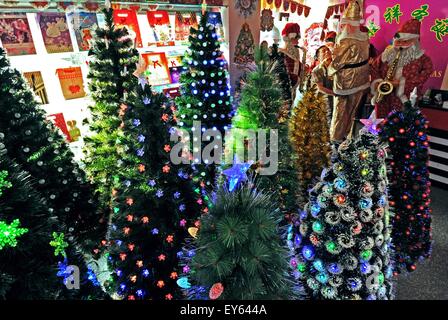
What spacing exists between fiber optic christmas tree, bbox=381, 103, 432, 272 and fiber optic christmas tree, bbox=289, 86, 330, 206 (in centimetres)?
67

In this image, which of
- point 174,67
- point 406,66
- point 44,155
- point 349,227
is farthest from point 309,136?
point 44,155

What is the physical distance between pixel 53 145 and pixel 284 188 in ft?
7.36

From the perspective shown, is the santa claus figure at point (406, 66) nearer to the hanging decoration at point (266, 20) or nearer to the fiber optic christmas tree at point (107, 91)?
the hanging decoration at point (266, 20)

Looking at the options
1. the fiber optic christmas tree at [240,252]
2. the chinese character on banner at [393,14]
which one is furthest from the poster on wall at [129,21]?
the chinese character on banner at [393,14]

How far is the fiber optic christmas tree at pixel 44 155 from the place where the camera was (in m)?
2.61

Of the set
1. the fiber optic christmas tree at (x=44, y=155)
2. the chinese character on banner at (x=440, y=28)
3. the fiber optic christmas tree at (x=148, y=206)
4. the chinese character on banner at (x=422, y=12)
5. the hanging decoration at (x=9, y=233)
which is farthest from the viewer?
the chinese character on banner at (x=422, y=12)

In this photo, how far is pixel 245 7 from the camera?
5652 mm

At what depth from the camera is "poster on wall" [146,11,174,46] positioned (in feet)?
15.0

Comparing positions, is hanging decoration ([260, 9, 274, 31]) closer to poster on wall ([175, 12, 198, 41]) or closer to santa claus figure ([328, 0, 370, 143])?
poster on wall ([175, 12, 198, 41])

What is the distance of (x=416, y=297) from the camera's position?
9.60 feet

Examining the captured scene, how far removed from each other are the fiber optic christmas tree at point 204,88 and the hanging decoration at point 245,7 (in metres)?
2.03

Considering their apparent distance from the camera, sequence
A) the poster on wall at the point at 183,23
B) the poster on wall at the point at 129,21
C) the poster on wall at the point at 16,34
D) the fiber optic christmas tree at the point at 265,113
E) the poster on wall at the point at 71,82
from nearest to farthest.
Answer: the fiber optic christmas tree at the point at 265,113, the poster on wall at the point at 16,34, the poster on wall at the point at 71,82, the poster on wall at the point at 129,21, the poster on wall at the point at 183,23

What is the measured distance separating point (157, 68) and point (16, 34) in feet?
5.84

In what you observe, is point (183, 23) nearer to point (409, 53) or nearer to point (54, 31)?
point (54, 31)
